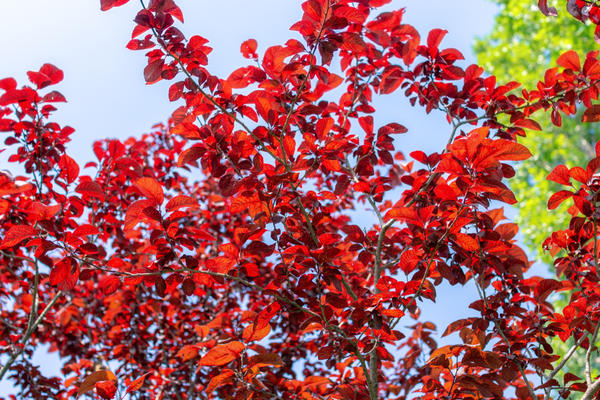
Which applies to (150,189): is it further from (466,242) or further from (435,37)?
(435,37)

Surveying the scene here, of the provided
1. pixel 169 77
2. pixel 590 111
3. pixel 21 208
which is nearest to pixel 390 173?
pixel 590 111

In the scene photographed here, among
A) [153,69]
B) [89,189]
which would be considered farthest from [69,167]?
[153,69]

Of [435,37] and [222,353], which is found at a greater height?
[435,37]

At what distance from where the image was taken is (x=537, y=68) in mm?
8883

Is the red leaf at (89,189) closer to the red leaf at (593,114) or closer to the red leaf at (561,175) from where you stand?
the red leaf at (561,175)

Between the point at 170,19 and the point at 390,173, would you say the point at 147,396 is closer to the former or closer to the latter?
the point at 390,173

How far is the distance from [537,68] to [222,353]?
9242mm

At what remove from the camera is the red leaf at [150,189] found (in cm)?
168

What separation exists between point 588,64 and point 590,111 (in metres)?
0.25

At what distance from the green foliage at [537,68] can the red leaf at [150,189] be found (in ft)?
22.2

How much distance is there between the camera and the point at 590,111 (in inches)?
82.4

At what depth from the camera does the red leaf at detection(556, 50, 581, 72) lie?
7.10 ft

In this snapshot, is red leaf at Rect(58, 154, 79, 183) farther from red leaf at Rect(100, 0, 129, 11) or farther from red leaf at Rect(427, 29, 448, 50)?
red leaf at Rect(427, 29, 448, 50)

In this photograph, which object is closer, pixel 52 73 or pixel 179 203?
pixel 179 203
